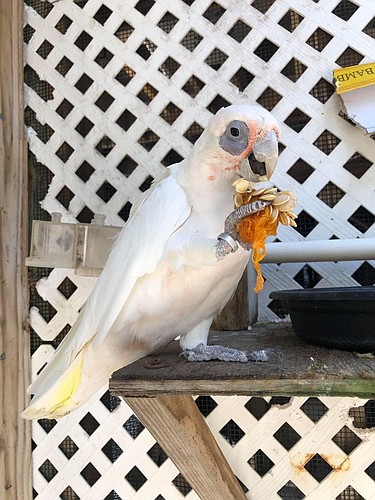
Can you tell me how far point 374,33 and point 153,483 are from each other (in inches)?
35.8

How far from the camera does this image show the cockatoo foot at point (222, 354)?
19.6 inches

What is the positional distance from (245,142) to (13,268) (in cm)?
61

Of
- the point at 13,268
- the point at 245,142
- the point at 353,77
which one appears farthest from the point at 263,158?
the point at 13,268

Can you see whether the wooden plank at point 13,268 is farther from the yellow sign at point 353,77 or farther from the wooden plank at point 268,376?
the yellow sign at point 353,77

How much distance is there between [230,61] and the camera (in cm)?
85

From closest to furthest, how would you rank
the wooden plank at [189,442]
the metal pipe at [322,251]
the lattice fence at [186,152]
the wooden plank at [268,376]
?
the wooden plank at [268,376] → the wooden plank at [189,442] → the metal pipe at [322,251] → the lattice fence at [186,152]

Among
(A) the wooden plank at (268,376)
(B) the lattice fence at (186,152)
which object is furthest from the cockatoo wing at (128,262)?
(B) the lattice fence at (186,152)

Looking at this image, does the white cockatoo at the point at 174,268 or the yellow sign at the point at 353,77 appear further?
the yellow sign at the point at 353,77

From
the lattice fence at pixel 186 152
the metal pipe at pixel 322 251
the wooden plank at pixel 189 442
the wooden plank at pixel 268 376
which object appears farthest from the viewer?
the lattice fence at pixel 186 152

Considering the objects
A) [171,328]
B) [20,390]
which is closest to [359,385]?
[171,328]

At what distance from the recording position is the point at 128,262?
594mm

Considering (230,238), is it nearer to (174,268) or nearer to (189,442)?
(174,268)

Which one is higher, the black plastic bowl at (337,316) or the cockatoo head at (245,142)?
the cockatoo head at (245,142)

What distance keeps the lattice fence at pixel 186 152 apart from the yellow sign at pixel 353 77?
0.04 m
